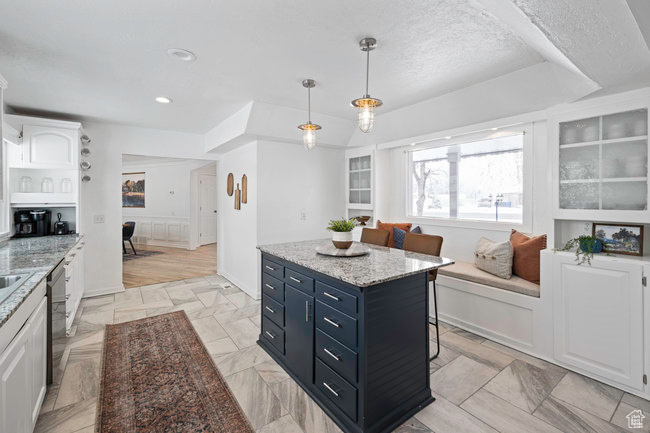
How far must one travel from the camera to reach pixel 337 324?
189 cm

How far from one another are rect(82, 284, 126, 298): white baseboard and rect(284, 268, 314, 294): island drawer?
3529 mm

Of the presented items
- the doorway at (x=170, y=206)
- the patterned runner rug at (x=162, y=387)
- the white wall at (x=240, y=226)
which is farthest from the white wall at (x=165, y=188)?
the patterned runner rug at (x=162, y=387)

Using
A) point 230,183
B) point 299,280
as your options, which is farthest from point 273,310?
point 230,183

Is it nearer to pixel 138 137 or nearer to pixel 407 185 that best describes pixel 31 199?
pixel 138 137

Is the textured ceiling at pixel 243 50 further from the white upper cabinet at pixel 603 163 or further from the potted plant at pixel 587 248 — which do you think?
the potted plant at pixel 587 248

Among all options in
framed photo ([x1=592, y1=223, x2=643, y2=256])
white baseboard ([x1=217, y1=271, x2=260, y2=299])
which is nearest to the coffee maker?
white baseboard ([x1=217, y1=271, x2=260, y2=299])

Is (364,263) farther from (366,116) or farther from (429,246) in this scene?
(366,116)

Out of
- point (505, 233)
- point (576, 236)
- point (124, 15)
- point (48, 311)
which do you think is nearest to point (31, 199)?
point (48, 311)

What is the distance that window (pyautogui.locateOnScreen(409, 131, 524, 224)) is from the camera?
3398 mm

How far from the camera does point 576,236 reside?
269cm

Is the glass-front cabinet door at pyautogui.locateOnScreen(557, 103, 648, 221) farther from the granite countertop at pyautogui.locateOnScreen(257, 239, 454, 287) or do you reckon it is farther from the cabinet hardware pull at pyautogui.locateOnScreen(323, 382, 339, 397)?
the cabinet hardware pull at pyautogui.locateOnScreen(323, 382, 339, 397)

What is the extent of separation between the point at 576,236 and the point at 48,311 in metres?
4.20

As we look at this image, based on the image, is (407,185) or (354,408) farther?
(407,185)

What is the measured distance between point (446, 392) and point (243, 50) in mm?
2912
